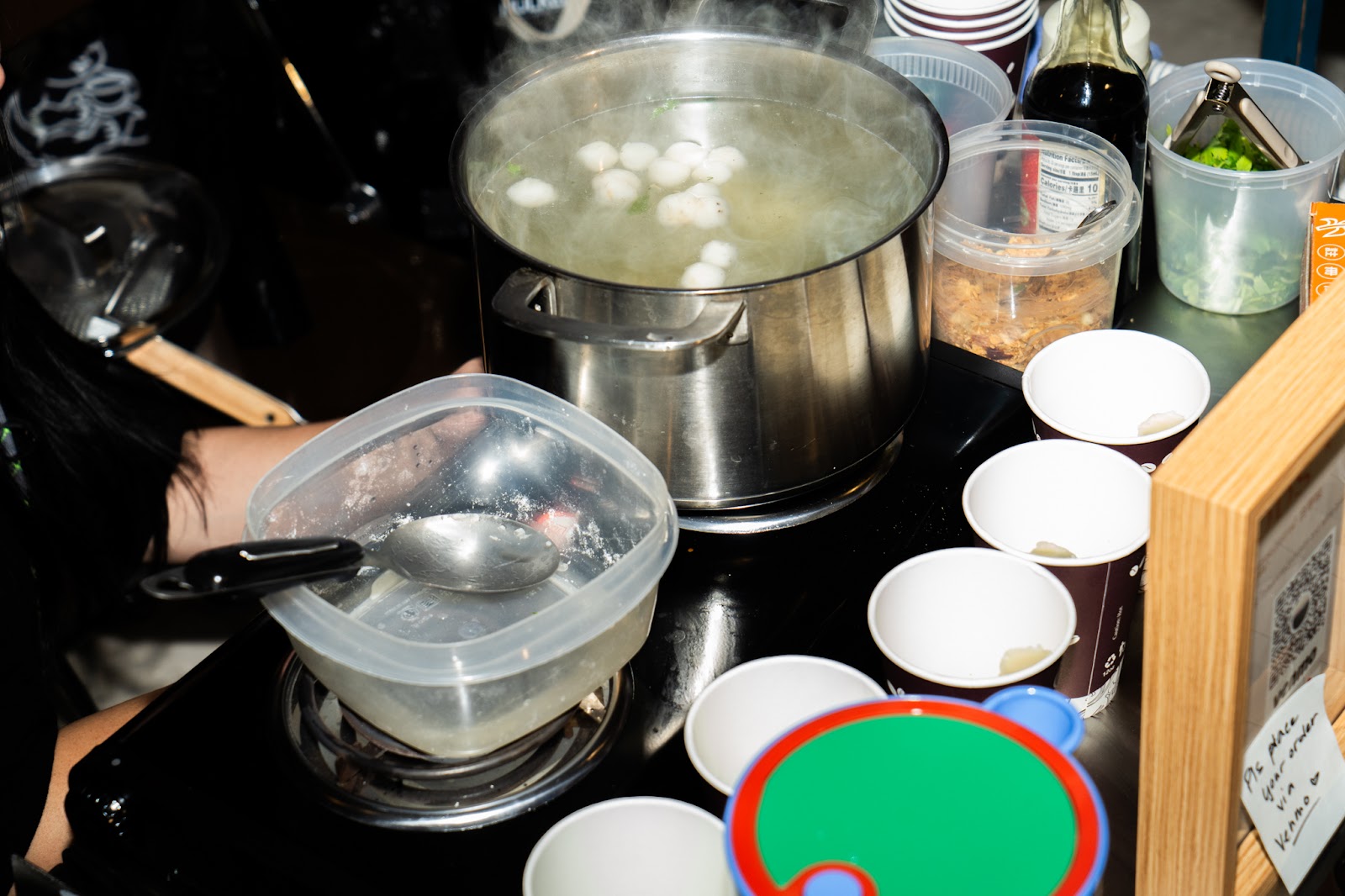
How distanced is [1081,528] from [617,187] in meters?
0.50

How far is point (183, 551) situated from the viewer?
150 cm

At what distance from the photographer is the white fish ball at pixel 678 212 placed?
108 centimetres

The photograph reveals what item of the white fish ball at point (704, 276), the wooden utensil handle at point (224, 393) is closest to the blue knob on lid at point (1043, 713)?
the white fish ball at point (704, 276)

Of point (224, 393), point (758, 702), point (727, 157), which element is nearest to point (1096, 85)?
point (727, 157)

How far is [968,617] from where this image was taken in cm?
85

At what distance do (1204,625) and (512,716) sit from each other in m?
0.43

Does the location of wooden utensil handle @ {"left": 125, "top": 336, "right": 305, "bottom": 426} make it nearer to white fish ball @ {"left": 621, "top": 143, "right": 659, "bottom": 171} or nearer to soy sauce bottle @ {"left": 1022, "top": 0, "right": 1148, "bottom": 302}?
white fish ball @ {"left": 621, "top": 143, "right": 659, "bottom": 171}

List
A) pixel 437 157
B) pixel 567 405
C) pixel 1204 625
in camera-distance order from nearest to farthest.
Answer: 1. pixel 1204 625
2. pixel 567 405
3. pixel 437 157

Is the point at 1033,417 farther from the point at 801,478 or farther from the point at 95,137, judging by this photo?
the point at 95,137

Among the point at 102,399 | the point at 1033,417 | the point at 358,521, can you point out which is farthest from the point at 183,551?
the point at 1033,417

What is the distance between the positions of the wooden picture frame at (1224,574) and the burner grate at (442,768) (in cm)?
37

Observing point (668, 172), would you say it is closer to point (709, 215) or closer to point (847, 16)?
point (709, 215)

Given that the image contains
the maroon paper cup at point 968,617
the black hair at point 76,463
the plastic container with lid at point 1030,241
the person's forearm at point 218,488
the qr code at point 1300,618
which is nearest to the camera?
the qr code at point 1300,618

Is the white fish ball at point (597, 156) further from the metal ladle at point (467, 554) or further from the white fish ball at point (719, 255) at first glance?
the metal ladle at point (467, 554)
